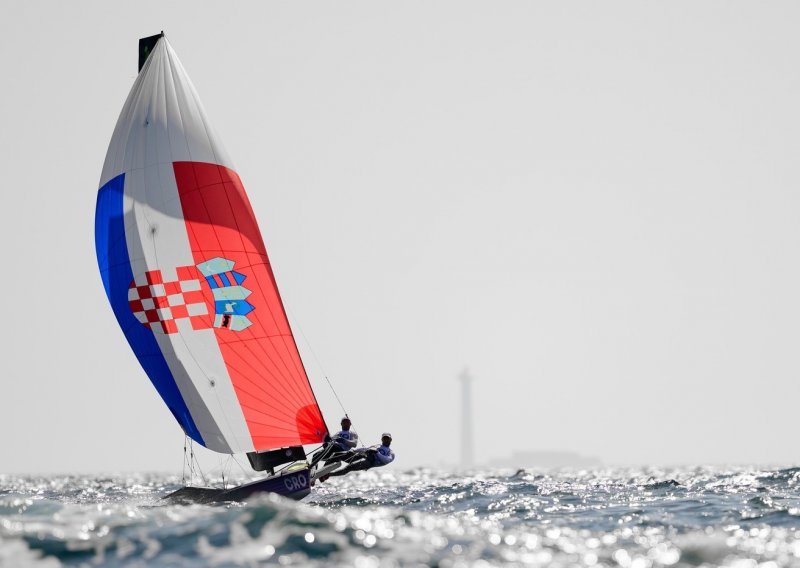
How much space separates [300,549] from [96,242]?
42.2 ft

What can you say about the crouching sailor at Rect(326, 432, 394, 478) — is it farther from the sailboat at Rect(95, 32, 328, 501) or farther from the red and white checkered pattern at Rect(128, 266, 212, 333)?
the red and white checkered pattern at Rect(128, 266, 212, 333)

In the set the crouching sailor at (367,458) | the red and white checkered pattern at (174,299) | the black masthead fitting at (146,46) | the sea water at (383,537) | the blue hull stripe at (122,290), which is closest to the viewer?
the sea water at (383,537)

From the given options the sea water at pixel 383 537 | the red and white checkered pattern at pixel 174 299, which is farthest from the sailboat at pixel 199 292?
the sea water at pixel 383 537

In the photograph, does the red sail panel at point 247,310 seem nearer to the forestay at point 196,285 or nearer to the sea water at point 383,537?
the forestay at point 196,285

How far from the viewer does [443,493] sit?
1121 inches

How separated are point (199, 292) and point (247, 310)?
3.56 ft

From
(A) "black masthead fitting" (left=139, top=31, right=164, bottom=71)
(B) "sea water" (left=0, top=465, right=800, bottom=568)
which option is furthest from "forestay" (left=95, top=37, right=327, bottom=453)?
(B) "sea water" (left=0, top=465, right=800, bottom=568)

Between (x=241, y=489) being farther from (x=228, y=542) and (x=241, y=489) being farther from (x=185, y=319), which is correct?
(x=228, y=542)

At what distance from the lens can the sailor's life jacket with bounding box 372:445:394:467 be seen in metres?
25.3

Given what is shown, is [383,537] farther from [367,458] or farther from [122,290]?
[122,290]

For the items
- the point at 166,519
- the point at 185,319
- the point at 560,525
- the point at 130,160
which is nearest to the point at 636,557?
the point at 560,525

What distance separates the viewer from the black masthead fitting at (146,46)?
2575 centimetres

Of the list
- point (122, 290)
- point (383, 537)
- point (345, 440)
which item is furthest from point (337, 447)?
point (383, 537)

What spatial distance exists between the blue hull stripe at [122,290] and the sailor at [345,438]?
295 cm
